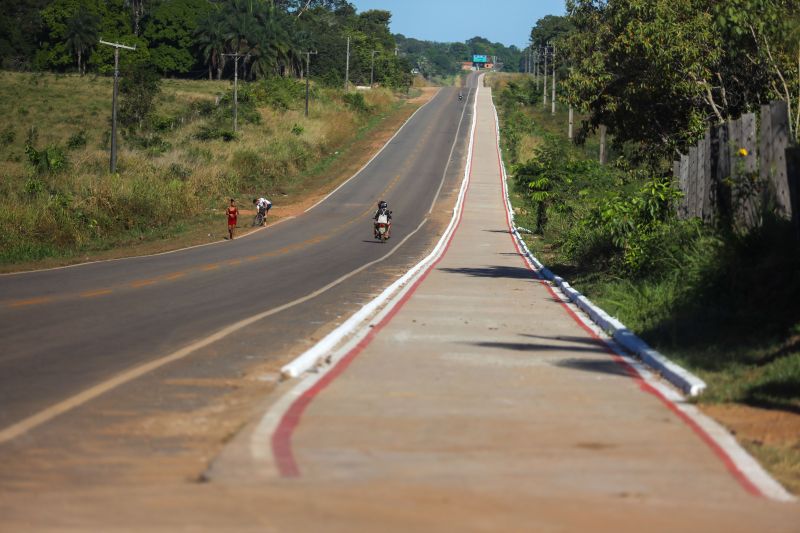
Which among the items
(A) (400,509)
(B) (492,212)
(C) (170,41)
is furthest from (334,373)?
(C) (170,41)

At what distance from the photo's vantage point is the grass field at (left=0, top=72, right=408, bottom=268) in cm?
3872

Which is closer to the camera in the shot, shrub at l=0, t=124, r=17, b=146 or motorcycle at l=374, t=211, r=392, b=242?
motorcycle at l=374, t=211, r=392, b=242

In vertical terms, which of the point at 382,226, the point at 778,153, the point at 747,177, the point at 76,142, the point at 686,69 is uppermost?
the point at 76,142

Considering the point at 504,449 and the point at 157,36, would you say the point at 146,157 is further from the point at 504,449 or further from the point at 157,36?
the point at 157,36

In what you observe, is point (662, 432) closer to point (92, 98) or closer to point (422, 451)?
point (422, 451)

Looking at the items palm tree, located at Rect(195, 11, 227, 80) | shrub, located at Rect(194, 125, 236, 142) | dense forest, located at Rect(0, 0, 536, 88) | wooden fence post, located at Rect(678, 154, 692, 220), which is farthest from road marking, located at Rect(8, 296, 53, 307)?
palm tree, located at Rect(195, 11, 227, 80)

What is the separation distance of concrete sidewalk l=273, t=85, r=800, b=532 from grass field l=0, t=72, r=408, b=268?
21524mm

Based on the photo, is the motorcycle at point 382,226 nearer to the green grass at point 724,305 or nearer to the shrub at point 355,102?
the green grass at point 724,305

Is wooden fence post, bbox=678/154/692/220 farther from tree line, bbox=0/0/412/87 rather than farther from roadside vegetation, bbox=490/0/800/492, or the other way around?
tree line, bbox=0/0/412/87

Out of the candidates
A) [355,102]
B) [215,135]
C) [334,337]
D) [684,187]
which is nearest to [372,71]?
[355,102]

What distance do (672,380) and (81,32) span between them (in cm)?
12722

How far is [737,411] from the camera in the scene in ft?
31.5

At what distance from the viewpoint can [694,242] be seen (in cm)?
1847

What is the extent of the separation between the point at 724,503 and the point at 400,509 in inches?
77.3
